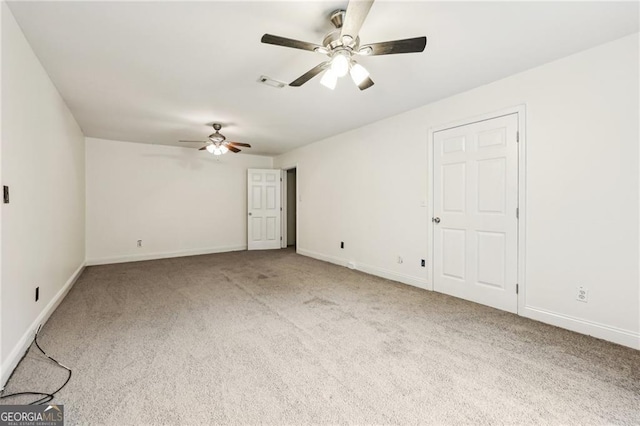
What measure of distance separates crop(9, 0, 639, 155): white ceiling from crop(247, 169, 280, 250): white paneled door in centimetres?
308

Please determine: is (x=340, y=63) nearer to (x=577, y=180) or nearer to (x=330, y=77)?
(x=330, y=77)

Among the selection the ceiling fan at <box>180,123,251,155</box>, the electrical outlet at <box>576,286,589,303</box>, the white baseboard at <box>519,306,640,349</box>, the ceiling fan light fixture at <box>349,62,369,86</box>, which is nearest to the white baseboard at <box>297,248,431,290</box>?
the white baseboard at <box>519,306,640,349</box>

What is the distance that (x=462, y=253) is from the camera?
340cm

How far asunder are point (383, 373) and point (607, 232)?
7.14ft

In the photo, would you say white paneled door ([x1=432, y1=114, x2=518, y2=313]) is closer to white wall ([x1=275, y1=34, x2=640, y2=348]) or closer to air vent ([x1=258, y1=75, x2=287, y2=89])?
white wall ([x1=275, y1=34, x2=640, y2=348])

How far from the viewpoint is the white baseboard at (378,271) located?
12.6ft

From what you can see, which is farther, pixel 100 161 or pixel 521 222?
pixel 100 161

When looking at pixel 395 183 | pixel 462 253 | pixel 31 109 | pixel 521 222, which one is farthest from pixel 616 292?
pixel 31 109

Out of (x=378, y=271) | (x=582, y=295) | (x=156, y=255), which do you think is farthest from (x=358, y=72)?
(x=156, y=255)

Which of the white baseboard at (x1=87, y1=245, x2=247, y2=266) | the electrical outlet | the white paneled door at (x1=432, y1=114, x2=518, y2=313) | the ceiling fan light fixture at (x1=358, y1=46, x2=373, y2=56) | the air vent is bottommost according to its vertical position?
the white baseboard at (x1=87, y1=245, x2=247, y2=266)

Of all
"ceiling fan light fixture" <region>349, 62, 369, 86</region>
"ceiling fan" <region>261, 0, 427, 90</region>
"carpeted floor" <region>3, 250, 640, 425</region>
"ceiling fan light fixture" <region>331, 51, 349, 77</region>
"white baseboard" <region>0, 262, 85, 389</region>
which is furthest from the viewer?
"ceiling fan light fixture" <region>349, 62, 369, 86</region>

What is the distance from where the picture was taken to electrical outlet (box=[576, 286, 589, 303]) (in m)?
2.46

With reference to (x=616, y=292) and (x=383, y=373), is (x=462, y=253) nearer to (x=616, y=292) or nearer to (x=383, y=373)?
(x=616, y=292)

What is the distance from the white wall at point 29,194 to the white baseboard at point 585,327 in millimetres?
4153
